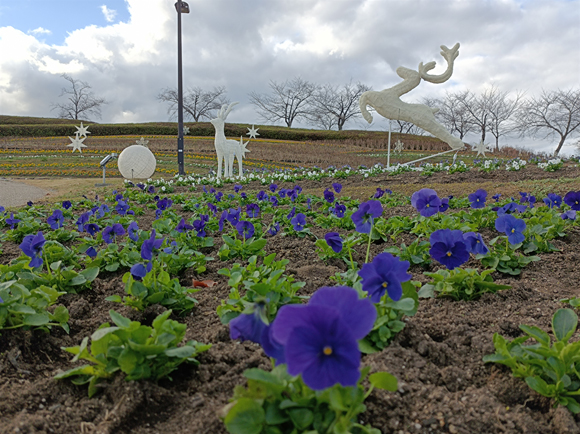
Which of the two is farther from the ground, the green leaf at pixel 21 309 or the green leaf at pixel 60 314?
the green leaf at pixel 21 309

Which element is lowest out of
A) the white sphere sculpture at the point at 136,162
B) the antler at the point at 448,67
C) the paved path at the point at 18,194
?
the paved path at the point at 18,194

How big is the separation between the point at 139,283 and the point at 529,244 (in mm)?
2839

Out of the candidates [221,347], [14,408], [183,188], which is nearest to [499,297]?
[221,347]

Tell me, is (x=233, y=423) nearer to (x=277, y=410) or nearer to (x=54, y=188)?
(x=277, y=410)

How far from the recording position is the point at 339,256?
3.06 meters

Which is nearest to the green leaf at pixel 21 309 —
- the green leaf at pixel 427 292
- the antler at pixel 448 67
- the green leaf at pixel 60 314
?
the green leaf at pixel 60 314

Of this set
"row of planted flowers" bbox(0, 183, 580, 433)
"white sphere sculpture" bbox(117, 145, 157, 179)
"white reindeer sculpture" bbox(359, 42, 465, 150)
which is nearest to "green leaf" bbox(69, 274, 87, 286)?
"row of planted flowers" bbox(0, 183, 580, 433)

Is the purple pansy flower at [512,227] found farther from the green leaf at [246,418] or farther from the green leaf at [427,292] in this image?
the green leaf at [246,418]

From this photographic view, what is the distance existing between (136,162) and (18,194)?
3345mm

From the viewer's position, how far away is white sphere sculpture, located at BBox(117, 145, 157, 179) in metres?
13.1


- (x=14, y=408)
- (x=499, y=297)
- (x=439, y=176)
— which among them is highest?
(x=439, y=176)

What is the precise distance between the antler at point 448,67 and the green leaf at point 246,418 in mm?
13019

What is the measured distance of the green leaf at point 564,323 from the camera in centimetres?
151

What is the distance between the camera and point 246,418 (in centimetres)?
107
